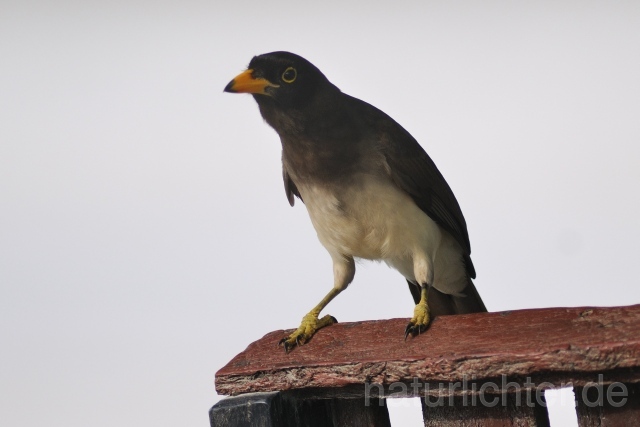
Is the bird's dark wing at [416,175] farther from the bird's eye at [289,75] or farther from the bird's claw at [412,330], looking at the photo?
the bird's claw at [412,330]

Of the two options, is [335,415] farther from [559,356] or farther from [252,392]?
→ [559,356]

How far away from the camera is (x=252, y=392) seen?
9.78 feet

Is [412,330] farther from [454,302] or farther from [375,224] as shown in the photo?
[454,302]

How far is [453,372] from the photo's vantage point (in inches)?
105

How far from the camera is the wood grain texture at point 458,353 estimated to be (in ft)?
8.30

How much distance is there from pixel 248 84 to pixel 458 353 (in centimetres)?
170

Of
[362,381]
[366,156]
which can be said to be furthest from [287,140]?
[362,381]

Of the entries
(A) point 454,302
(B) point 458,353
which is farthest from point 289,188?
(B) point 458,353

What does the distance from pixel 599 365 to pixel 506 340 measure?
28cm

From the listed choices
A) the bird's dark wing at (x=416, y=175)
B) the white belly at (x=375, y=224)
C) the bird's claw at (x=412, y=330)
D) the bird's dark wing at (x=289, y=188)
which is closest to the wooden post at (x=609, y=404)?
the bird's claw at (x=412, y=330)

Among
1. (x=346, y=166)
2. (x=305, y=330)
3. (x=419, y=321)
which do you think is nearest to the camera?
(x=419, y=321)

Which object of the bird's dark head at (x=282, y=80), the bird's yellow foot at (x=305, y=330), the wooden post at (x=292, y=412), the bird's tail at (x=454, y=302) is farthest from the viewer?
the bird's tail at (x=454, y=302)

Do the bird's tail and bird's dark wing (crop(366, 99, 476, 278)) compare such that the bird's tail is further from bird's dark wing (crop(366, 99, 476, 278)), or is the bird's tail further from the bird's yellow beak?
the bird's yellow beak

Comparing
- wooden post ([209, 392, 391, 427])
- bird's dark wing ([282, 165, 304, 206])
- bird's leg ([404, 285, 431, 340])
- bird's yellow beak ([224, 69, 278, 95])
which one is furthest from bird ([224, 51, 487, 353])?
wooden post ([209, 392, 391, 427])
